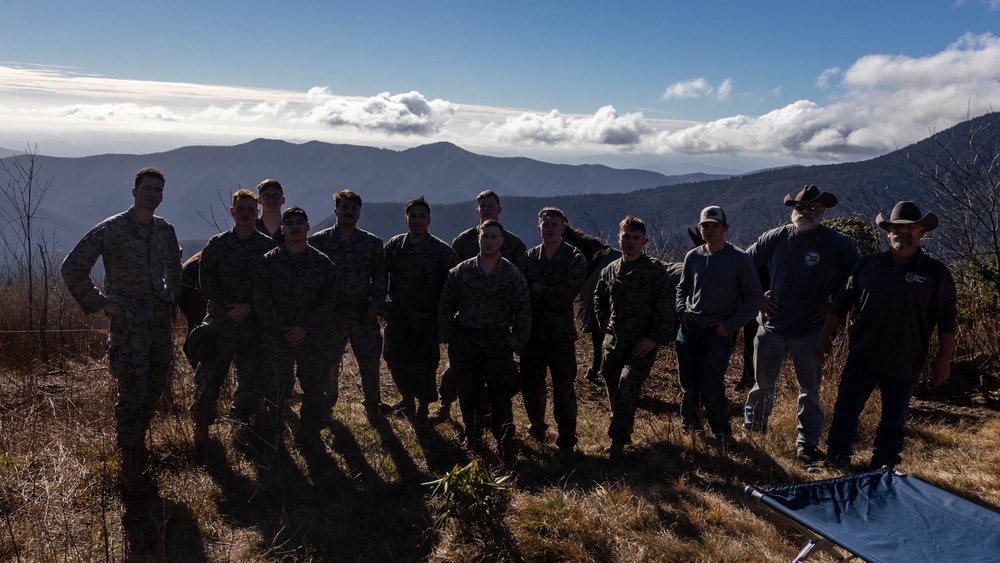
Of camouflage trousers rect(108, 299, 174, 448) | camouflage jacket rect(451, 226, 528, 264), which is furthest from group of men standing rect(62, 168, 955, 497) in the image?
camouflage jacket rect(451, 226, 528, 264)

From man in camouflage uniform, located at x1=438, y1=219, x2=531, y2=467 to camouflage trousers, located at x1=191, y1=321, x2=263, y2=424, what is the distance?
5.22 feet

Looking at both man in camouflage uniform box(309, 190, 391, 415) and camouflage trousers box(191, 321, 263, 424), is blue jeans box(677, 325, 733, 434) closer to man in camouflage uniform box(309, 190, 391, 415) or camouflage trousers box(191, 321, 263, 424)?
A: man in camouflage uniform box(309, 190, 391, 415)

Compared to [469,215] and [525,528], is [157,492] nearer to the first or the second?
[525,528]

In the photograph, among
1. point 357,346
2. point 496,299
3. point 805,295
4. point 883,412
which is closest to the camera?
point 883,412

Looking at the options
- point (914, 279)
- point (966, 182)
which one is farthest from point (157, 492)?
point (966, 182)

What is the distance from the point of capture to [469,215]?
135250 millimetres

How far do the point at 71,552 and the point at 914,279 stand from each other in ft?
17.5

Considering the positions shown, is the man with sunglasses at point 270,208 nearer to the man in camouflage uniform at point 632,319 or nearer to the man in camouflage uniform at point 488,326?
the man in camouflage uniform at point 488,326

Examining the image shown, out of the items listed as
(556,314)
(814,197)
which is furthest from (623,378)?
(814,197)

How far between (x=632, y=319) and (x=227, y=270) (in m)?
3.14

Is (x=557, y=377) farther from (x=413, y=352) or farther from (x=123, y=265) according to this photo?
(x=123, y=265)

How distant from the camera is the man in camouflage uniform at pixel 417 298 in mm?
5156

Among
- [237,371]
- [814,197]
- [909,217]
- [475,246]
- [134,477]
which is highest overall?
[814,197]

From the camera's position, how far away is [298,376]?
4.82 metres
